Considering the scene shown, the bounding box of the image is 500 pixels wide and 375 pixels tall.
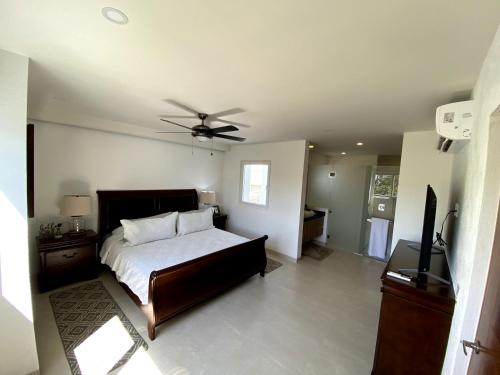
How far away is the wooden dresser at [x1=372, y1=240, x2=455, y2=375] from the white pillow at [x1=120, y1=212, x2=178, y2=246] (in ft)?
9.70

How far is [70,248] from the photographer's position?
275cm

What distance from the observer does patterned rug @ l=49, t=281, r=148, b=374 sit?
1.87m

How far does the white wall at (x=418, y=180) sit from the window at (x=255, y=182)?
95.2 inches

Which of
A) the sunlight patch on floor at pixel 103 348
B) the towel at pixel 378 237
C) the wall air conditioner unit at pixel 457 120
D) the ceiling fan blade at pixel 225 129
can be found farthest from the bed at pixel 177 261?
the towel at pixel 378 237

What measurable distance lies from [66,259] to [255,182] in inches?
140

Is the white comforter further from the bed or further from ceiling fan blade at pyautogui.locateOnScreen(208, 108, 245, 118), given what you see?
ceiling fan blade at pyautogui.locateOnScreen(208, 108, 245, 118)

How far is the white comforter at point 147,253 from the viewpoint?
227 cm

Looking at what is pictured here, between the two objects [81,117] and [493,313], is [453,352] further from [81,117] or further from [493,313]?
[81,117]

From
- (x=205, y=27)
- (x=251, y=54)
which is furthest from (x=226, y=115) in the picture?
(x=205, y=27)

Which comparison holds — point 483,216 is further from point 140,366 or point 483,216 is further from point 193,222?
point 193,222

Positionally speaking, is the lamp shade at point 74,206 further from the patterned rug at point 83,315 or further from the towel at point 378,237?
the towel at point 378,237

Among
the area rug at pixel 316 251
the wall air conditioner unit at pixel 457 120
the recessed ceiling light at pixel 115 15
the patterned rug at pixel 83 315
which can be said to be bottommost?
the patterned rug at pixel 83 315

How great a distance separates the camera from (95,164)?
3.28 m

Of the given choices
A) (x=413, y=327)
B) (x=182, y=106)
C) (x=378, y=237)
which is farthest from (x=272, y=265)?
(x=182, y=106)
